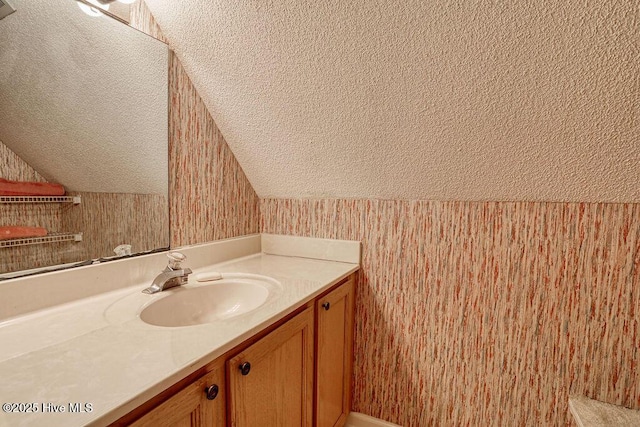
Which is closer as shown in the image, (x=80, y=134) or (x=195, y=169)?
(x=80, y=134)

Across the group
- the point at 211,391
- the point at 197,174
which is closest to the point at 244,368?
the point at 211,391

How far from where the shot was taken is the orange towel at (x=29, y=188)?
32.7 inches

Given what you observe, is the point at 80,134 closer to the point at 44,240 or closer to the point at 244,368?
the point at 44,240

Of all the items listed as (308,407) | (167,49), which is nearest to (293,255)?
(308,407)

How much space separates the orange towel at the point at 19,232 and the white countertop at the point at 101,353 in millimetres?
217

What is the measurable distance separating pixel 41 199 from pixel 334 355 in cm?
115

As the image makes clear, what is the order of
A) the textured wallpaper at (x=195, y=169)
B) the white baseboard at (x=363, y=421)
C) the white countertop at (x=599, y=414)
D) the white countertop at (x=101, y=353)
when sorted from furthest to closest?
the white baseboard at (x=363, y=421) → the textured wallpaper at (x=195, y=169) → the white countertop at (x=599, y=414) → the white countertop at (x=101, y=353)

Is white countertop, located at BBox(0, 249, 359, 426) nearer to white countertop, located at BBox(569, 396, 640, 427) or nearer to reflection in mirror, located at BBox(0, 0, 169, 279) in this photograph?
reflection in mirror, located at BBox(0, 0, 169, 279)

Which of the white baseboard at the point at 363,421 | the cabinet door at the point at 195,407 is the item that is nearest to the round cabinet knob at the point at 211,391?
the cabinet door at the point at 195,407

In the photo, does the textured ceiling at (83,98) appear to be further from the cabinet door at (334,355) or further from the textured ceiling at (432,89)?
the cabinet door at (334,355)

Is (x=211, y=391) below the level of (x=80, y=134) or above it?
below

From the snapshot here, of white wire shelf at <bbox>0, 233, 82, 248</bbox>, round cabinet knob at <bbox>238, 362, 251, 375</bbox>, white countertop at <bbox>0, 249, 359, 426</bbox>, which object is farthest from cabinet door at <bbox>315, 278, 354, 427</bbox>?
white wire shelf at <bbox>0, 233, 82, 248</bbox>

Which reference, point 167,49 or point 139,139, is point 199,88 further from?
point 139,139

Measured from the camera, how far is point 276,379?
36.7 inches
